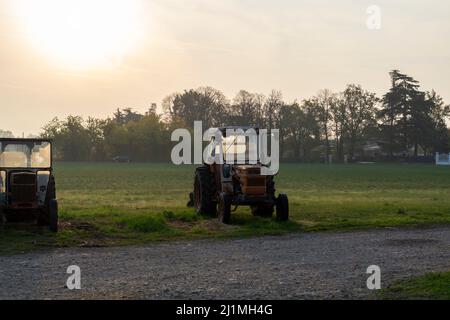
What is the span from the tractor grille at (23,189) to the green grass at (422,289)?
9.68 m

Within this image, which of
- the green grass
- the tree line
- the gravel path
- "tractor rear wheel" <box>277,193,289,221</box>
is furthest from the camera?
the tree line

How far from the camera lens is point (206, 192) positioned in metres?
19.5

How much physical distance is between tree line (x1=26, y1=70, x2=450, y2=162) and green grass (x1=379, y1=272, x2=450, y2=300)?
89.9 metres

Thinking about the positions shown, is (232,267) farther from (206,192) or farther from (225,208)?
(206,192)

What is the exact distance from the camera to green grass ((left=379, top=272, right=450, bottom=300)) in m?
8.69

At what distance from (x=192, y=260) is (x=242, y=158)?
706 cm

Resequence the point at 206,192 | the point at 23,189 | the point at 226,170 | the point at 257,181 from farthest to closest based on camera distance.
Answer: the point at 206,192
the point at 226,170
the point at 257,181
the point at 23,189

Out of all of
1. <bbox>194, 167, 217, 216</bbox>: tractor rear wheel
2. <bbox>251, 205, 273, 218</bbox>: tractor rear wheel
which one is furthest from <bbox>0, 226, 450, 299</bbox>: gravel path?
<bbox>194, 167, 217, 216</bbox>: tractor rear wheel

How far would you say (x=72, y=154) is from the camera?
11506cm

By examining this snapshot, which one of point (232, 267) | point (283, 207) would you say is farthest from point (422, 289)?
point (283, 207)

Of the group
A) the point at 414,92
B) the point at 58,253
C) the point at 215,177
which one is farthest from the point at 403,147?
the point at 58,253

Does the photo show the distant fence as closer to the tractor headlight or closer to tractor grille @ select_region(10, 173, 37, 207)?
the tractor headlight

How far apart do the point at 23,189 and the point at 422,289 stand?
10.3m

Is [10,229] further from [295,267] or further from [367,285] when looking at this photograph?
[367,285]
